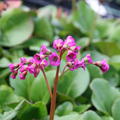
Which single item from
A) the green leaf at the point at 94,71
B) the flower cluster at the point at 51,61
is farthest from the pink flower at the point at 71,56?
the green leaf at the point at 94,71

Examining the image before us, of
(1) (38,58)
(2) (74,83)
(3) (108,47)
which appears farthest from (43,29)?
(1) (38,58)

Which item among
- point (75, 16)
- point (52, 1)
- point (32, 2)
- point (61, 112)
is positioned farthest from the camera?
point (52, 1)

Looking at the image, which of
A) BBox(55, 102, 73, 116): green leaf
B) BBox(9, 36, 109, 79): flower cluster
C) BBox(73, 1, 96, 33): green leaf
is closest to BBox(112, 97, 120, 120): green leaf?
BBox(55, 102, 73, 116): green leaf

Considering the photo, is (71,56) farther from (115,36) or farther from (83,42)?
(115,36)

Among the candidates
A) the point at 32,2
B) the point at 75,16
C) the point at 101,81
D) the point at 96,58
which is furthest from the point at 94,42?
the point at 32,2

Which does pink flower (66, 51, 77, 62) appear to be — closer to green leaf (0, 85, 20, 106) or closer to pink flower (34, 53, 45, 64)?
pink flower (34, 53, 45, 64)

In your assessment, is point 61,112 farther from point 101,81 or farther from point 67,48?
point 67,48

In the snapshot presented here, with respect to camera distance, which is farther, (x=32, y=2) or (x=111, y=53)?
(x=32, y=2)
